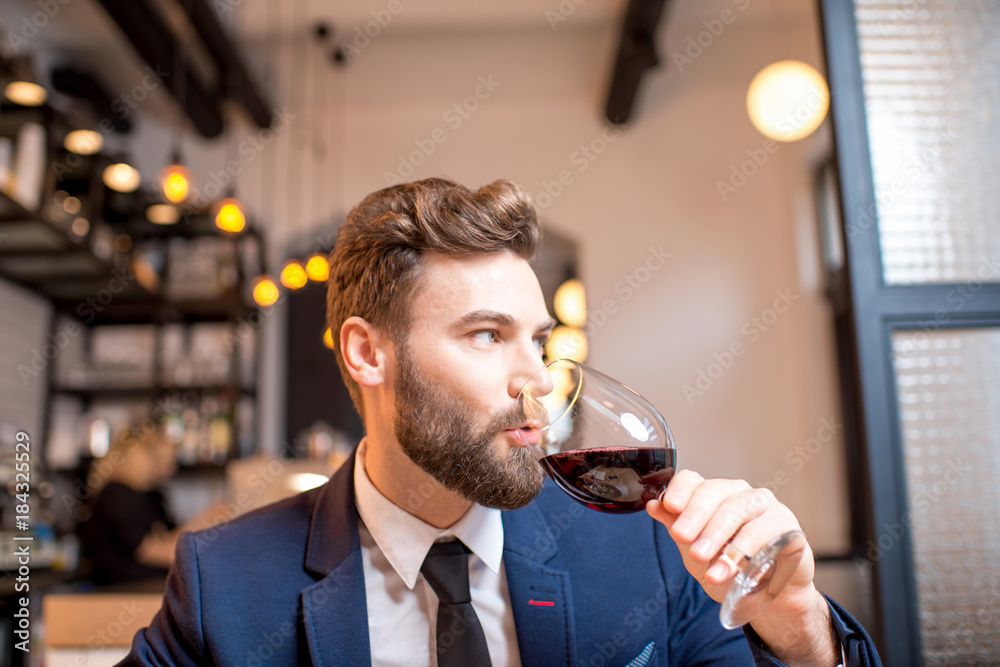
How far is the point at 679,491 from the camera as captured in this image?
3.01 ft

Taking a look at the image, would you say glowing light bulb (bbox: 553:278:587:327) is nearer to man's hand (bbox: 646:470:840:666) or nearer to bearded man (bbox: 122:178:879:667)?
bearded man (bbox: 122:178:879:667)

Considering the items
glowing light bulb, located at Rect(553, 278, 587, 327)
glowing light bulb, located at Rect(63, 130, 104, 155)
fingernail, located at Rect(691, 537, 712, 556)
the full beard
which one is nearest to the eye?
the full beard

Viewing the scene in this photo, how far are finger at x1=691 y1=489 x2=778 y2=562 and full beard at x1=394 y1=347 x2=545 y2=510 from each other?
33 centimetres

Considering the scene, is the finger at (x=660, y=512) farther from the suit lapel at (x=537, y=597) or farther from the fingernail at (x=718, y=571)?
the suit lapel at (x=537, y=597)

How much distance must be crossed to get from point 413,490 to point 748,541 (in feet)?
2.18

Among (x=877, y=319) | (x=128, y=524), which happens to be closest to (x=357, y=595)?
(x=877, y=319)

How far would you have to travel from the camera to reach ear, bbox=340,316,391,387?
1445mm

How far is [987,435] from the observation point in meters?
1.85

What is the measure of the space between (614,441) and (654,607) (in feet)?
1.62

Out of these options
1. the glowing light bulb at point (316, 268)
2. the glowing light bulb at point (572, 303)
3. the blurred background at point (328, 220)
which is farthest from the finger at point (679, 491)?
the glowing light bulb at point (572, 303)

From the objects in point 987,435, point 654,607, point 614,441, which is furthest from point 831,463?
point 614,441

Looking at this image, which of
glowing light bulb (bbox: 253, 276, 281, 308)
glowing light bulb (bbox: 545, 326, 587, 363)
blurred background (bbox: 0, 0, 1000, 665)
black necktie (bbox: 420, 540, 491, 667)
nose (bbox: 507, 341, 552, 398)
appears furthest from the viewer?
glowing light bulb (bbox: 545, 326, 587, 363)

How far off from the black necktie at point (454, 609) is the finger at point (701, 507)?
446 mm

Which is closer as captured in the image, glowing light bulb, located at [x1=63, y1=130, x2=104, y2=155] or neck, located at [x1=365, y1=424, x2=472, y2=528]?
neck, located at [x1=365, y1=424, x2=472, y2=528]
